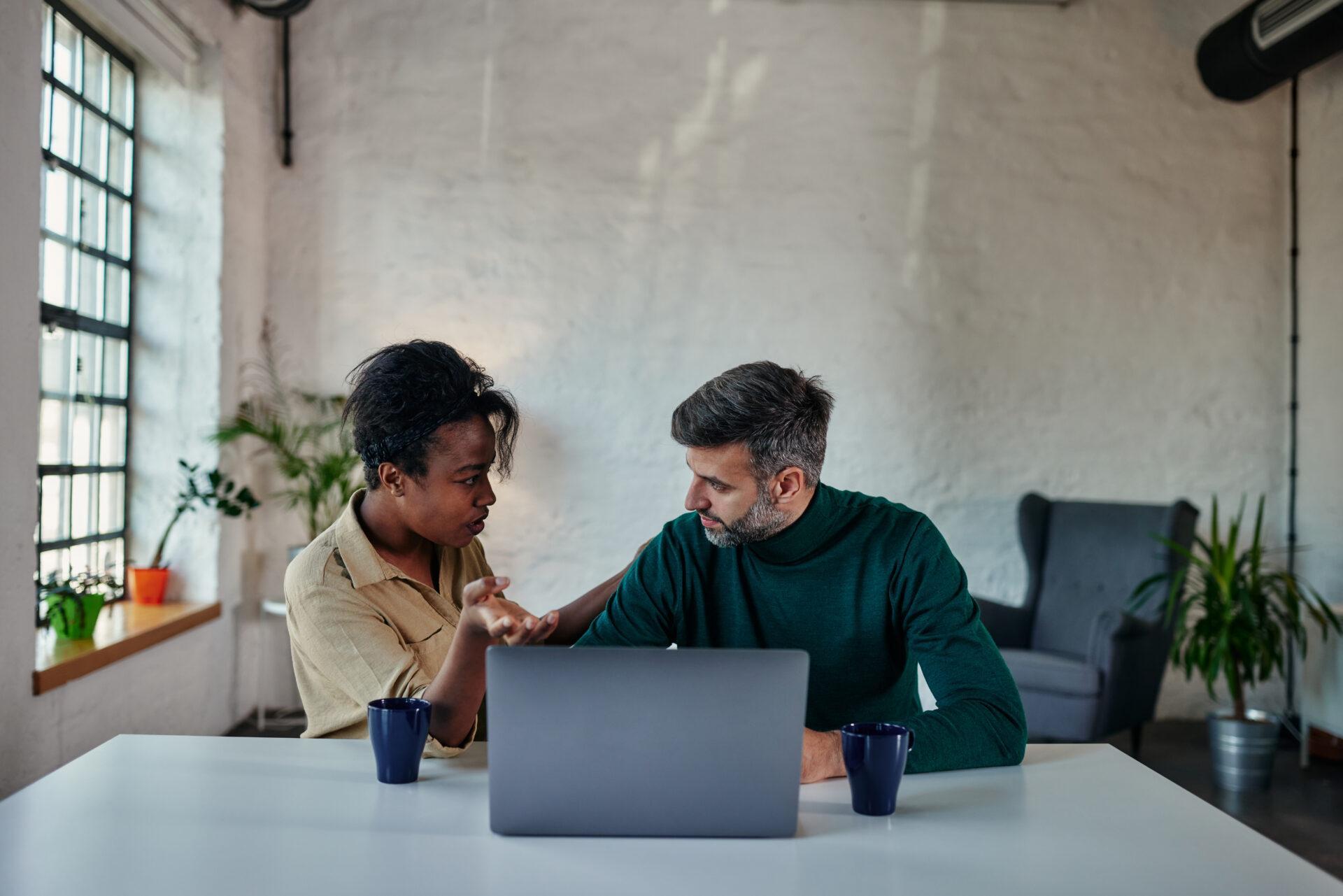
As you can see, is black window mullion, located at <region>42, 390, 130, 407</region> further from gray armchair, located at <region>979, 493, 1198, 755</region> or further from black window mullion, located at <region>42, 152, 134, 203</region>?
gray armchair, located at <region>979, 493, 1198, 755</region>

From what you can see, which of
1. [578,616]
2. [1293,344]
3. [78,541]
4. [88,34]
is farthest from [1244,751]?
[88,34]

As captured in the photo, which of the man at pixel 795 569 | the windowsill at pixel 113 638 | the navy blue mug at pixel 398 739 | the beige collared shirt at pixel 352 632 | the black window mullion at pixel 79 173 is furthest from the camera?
the black window mullion at pixel 79 173

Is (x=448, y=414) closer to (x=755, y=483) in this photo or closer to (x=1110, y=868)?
(x=755, y=483)

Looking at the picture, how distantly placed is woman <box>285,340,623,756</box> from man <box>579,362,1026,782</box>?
0.29 metres

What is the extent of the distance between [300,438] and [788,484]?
3.41 meters

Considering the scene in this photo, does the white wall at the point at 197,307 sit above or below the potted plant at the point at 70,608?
above

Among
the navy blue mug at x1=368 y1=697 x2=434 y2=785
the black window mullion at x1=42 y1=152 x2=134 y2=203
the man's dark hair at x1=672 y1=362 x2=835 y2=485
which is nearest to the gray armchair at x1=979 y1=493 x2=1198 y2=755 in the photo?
the man's dark hair at x1=672 y1=362 x2=835 y2=485

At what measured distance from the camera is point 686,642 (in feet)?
6.66

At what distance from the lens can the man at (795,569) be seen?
1892 millimetres

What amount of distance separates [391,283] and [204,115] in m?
1.02

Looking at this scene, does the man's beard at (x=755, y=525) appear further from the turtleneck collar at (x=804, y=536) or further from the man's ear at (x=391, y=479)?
the man's ear at (x=391, y=479)

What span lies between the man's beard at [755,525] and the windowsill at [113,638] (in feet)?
7.21

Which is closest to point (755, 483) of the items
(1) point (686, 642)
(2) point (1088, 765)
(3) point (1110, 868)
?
(1) point (686, 642)

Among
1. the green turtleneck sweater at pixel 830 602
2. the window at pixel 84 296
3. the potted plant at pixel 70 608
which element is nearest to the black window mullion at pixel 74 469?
the window at pixel 84 296
